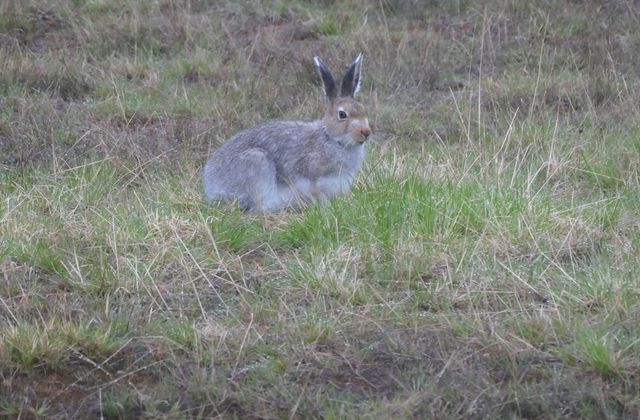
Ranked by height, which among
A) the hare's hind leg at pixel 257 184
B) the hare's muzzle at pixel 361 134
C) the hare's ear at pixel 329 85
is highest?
the hare's ear at pixel 329 85

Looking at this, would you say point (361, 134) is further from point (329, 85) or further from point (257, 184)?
point (257, 184)

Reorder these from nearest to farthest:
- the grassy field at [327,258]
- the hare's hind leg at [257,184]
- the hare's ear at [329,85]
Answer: the grassy field at [327,258], the hare's hind leg at [257,184], the hare's ear at [329,85]

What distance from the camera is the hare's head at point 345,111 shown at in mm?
7383

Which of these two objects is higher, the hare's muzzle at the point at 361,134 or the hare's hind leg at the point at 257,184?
the hare's muzzle at the point at 361,134

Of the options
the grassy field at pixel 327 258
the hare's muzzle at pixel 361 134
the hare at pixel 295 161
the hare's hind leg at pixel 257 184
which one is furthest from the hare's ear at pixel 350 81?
the hare's hind leg at pixel 257 184

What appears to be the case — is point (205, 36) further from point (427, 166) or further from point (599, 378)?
point (599, 378)

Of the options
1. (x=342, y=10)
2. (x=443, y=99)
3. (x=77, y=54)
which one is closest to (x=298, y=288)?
(x=443, y=99)

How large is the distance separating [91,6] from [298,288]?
284 inches

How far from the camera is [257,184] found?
730cm

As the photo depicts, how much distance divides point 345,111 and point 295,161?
465mm

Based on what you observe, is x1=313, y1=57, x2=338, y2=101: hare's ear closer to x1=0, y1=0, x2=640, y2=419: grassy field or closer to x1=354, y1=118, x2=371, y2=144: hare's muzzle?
x1=354, y1=118, x2=371, y2=144: hare's muzzle

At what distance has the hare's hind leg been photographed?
729 centimetres

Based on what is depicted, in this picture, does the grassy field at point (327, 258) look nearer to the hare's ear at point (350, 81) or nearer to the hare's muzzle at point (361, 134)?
the hare's muzzle at point (361, 134)

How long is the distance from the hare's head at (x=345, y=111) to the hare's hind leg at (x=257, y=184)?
52 cm
